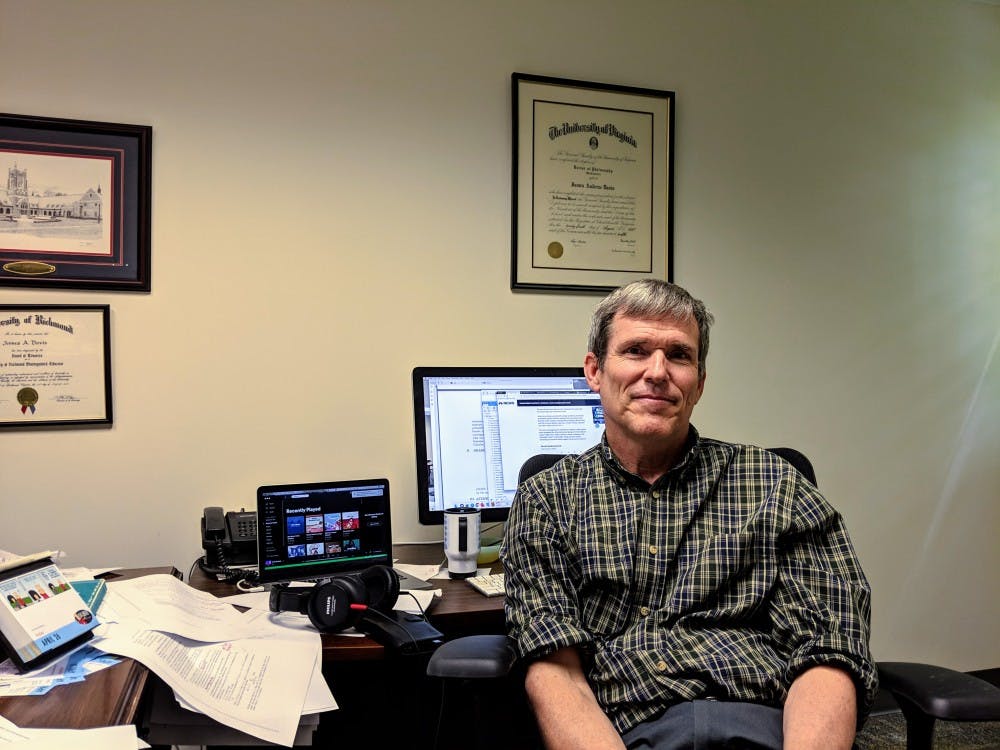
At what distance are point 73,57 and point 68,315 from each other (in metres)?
0.66

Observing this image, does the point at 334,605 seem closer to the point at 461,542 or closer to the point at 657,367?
the point at 461,542

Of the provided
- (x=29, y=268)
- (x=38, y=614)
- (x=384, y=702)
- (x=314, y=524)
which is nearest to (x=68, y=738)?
(x=38, y=614)

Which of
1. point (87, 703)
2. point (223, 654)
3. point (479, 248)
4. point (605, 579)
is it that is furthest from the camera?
point (479, 248)

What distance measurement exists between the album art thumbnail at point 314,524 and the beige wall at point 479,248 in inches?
14.6

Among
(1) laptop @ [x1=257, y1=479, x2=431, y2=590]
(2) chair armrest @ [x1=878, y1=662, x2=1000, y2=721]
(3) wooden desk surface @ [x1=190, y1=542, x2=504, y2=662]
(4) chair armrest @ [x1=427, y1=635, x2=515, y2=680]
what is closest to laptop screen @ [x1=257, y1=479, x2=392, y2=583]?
(1) laptop @ [x1=257, y1=479, x2=431, y2=590]

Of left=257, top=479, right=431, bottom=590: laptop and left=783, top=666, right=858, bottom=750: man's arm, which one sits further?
left=257, top=479, right=431, bottom=590: laptop

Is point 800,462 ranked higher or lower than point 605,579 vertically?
higher

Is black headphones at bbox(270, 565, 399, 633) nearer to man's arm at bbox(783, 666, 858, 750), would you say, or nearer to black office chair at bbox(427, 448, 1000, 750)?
black office chair at bbox(427, 448, 1000, 750)

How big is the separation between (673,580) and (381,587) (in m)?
0.57

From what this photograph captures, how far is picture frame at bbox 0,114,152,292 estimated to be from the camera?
1.84 m

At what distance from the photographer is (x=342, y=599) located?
4.62ft

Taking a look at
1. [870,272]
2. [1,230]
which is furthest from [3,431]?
[870,272]

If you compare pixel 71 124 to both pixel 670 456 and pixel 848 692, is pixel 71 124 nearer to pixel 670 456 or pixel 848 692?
pixel 670 456

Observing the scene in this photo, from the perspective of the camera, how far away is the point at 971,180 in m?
2.66
